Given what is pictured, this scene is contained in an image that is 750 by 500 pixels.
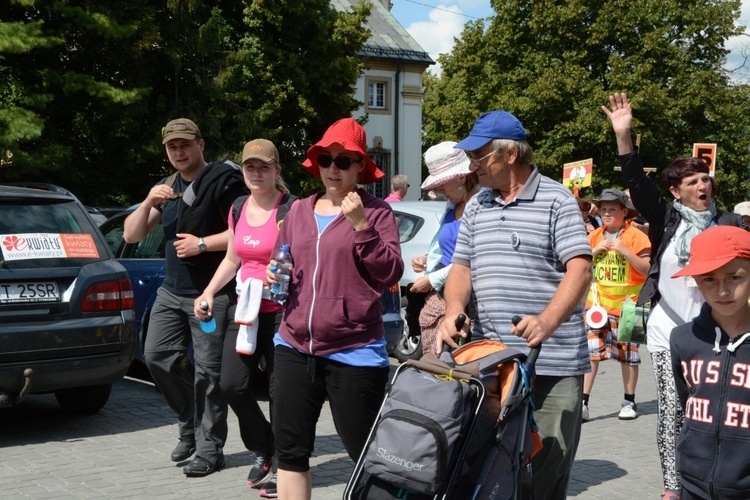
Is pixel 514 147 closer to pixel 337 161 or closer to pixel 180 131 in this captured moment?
pixel 337 161

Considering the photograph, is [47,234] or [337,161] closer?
[337,161]

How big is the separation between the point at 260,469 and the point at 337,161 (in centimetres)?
230

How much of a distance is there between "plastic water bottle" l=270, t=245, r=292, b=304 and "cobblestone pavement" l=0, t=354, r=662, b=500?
1.70 meters

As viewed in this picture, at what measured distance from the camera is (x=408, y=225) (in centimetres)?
1288

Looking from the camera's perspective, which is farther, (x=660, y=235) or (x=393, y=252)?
(x=660, y=235)

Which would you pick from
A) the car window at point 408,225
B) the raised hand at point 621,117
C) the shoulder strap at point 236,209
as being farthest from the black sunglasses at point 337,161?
the car window at point 408,225

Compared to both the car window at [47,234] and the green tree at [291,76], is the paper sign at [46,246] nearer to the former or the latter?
the car window at [47,234]

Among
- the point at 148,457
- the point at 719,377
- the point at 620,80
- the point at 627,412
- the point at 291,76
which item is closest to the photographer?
the point at 719,377

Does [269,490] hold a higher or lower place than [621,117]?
lower

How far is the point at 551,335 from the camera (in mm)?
4055

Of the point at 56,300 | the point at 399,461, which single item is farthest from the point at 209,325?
the point at 399,461

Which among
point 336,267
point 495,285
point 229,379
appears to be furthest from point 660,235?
point 229,379

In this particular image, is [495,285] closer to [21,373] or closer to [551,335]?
[551,335]

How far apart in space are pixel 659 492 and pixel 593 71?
122 ft
